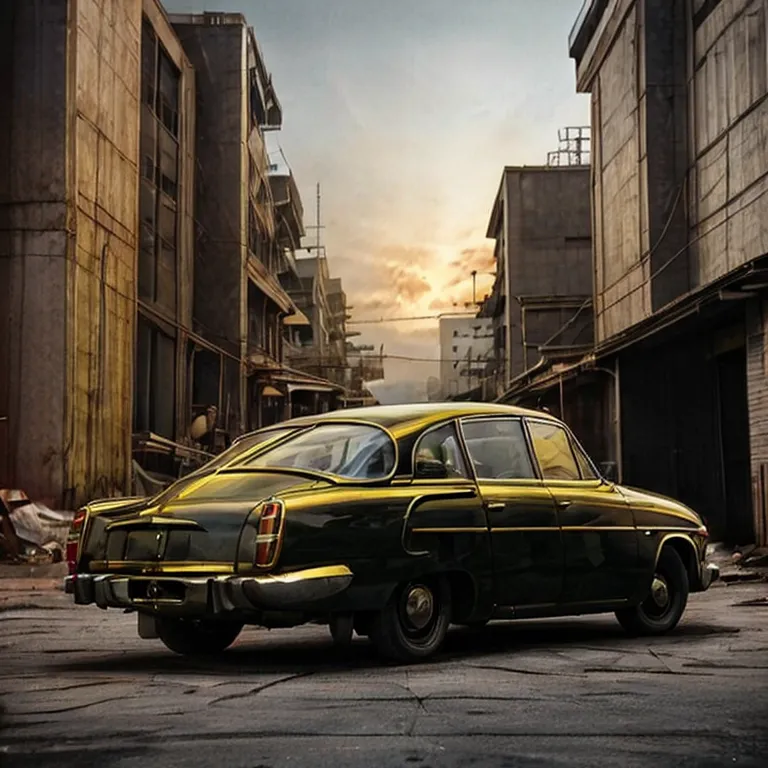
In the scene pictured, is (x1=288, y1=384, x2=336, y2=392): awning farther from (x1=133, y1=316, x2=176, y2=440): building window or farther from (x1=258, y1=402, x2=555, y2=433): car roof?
(x1=258, y1=402, x2=555, y2=433): car roof

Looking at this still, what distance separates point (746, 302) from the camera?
17844 millimetres

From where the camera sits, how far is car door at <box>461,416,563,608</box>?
7.84m

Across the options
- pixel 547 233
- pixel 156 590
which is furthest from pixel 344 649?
pixel 547 233

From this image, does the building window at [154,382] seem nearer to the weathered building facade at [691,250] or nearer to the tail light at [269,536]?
the weathered building facade at [691,250]

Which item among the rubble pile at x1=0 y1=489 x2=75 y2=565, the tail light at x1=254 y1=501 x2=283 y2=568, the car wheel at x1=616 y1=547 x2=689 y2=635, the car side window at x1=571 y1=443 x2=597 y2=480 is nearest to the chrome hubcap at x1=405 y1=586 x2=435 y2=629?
the tail light at x1=254 y1=501 x2=283 y2=568

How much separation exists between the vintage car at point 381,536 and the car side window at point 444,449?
0.01 m

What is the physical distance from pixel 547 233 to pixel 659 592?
4344 cm

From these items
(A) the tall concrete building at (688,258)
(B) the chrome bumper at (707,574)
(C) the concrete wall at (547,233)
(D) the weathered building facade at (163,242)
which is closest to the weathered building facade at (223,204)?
(D) the weathered building facade at (163,242)

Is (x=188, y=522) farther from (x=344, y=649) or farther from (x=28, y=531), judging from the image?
(x=28, y=531)

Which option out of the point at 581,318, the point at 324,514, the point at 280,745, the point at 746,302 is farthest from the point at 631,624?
the point at 581,318

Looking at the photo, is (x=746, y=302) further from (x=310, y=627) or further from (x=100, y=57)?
(x=100, y=57)

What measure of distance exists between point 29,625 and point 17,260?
399 inches

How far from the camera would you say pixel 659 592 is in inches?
361

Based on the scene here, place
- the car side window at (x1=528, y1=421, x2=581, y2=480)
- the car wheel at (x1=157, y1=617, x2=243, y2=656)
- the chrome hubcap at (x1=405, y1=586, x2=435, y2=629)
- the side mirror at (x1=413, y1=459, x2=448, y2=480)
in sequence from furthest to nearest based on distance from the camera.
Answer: the car side window at (x1=528, y1=421, x2=581, y2=480) < the car wheel at (x1=157, y1=617, x2=243, y2=656) < the side mirror at (x1=413, y1=459, x2=448, y2=480) < the chrome hubcap at (x1=405, y1=586, x2=435, y2=629)
